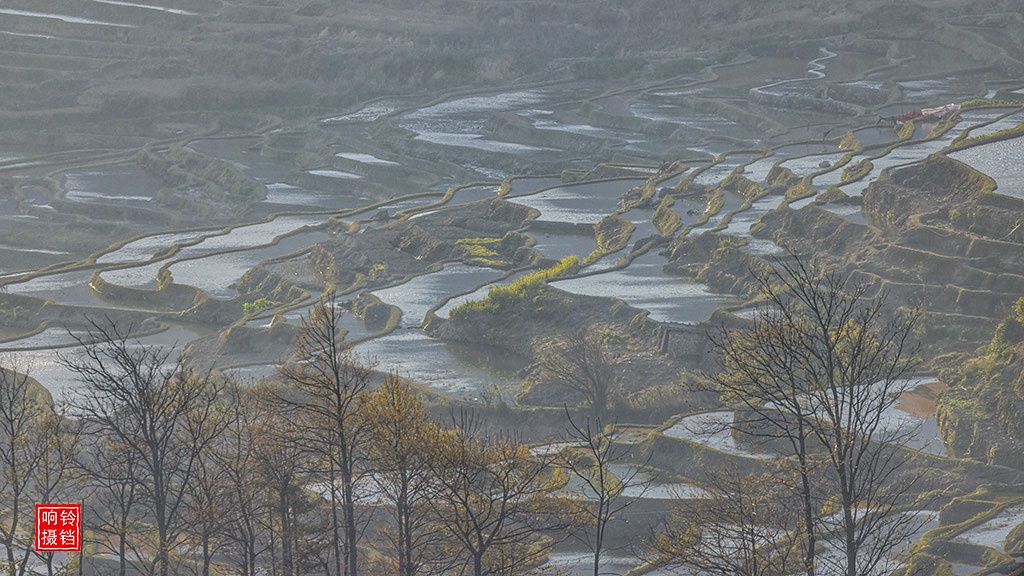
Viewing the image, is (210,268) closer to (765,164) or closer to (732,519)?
(765,164)

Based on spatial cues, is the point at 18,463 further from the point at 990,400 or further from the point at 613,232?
the point at 613,232

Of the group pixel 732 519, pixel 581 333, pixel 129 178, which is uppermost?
pixel 732 519

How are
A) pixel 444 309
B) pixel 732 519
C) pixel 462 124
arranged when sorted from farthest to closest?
pixel 462 124
pixel 444 309
pixel 732 519

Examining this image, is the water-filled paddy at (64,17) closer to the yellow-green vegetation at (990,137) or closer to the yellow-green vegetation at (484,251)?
the yellow-green vegetation at (484,251)

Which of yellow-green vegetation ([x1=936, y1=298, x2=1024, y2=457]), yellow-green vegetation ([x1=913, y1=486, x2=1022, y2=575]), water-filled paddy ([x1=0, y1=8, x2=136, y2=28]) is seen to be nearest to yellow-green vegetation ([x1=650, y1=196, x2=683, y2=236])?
yellow-green vegetation ([x1=936, y1=298, x2=1024, y2=457])

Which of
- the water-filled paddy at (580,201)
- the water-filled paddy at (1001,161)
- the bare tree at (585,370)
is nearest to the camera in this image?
the bare tree at (585,370)

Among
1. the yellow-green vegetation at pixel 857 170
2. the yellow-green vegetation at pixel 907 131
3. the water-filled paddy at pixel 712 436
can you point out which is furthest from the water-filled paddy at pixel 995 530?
the yellow-green vegetation at pixel 907 131

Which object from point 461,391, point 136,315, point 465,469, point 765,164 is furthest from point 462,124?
point 465,469
